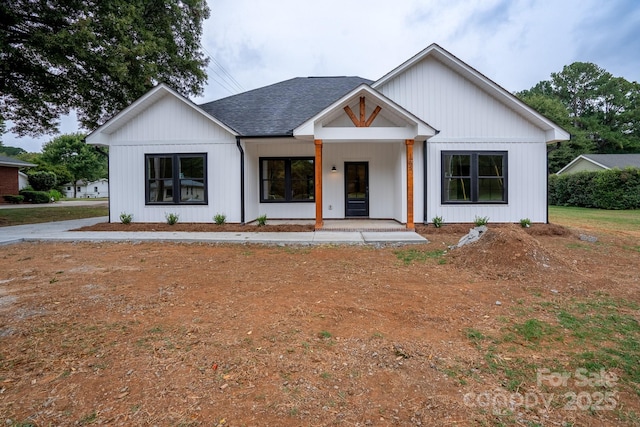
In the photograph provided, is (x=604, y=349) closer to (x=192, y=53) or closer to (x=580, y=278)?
(x=580, y=278)

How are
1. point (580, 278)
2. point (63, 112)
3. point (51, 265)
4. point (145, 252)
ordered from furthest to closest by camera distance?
1. point (63, 112)
2. point (145, 252)
3. point (51, 265)
4. point (580, 278)

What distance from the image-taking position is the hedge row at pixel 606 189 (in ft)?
61.3

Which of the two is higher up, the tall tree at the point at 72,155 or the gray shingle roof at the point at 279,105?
the tall tree at the point at 72,155

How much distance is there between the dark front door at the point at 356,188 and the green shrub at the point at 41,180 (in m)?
35.5

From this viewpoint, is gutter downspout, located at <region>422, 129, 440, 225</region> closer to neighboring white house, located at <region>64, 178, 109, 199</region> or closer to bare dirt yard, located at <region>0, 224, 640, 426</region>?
bare dirt yard, located at <region>0, 224, 640, 426</region>

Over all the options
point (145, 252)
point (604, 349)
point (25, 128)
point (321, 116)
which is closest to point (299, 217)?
point (321, 116)

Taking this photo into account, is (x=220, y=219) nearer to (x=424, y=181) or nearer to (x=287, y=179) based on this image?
(x=287, y=179)

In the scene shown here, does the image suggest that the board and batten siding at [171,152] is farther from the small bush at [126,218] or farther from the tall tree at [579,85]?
the tall tree at [579,85]

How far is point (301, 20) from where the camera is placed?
21031 mm

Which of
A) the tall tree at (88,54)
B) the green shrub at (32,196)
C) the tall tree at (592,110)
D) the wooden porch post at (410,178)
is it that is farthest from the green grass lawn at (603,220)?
the green shrub at (32,196)

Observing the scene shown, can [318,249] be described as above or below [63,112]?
below

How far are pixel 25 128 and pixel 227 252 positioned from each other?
16.0 meters

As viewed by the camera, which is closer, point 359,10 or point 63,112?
point 63,112

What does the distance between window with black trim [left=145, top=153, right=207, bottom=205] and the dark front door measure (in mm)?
5133
